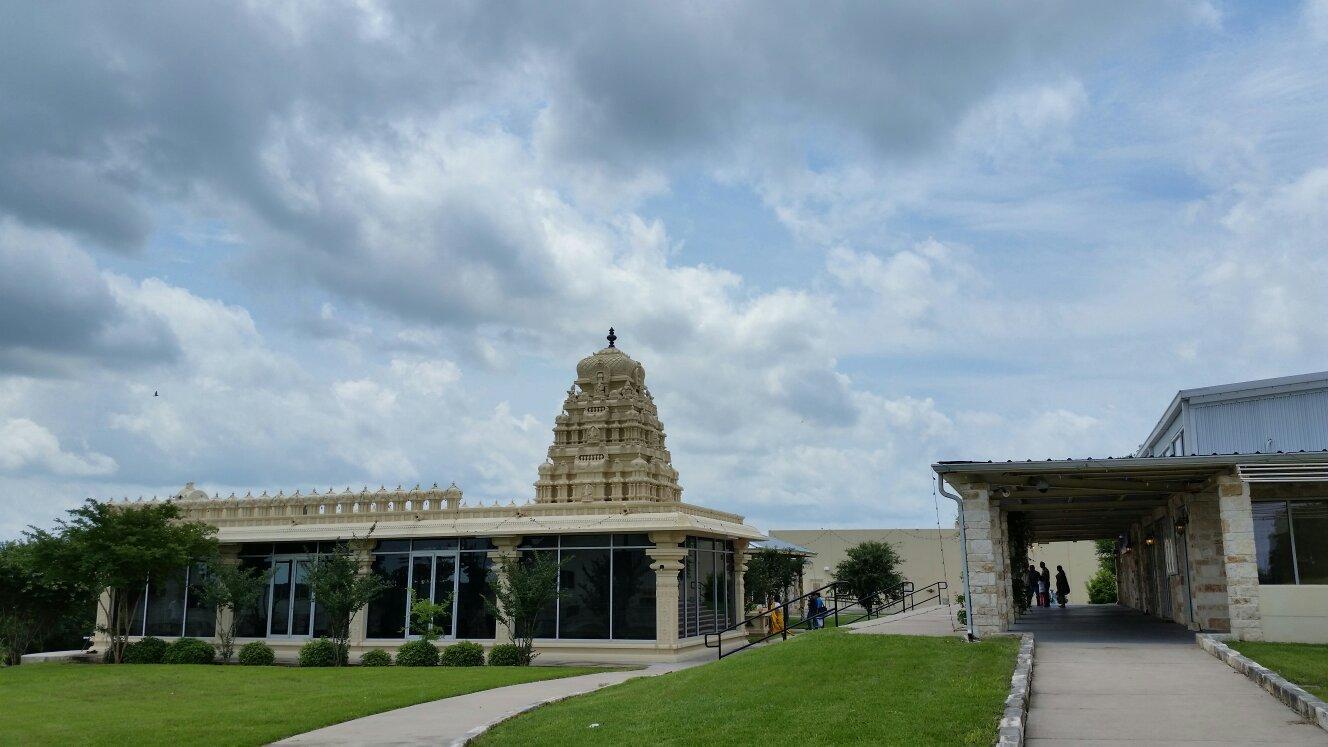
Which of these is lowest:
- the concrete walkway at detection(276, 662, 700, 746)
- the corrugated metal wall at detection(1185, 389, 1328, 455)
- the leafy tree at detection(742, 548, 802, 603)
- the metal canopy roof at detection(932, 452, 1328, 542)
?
the concrete walkway at detection(276, 662, 700, 746)

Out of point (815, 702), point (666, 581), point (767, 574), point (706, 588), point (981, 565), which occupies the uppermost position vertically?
point (981, 565)

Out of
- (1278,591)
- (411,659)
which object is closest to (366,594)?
(411,659)

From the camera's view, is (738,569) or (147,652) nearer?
(147,652)

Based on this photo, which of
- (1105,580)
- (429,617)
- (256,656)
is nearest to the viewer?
(429,617)

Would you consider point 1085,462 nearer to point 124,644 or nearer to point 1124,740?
point 1124,740

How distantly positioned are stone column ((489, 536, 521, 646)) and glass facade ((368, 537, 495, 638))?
32cm

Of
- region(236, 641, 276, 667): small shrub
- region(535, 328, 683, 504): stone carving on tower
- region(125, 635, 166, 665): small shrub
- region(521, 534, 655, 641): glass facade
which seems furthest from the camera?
region(535, 328, 683, 504): stone carving on tower

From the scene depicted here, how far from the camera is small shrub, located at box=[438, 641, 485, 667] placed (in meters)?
25.2

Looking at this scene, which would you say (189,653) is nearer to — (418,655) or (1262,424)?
(418,655)

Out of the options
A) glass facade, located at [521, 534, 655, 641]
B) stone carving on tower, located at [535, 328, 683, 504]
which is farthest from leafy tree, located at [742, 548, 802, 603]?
glass facade, located at [521, 534, 655, 641]

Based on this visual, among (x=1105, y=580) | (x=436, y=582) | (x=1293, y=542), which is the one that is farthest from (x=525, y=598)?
(x=1105, y=580)

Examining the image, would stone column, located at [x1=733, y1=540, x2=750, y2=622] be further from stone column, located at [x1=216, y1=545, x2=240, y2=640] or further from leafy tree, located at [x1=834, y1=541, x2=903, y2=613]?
stone column, located at [x1=216, y1=545, x2=240, y2=640]

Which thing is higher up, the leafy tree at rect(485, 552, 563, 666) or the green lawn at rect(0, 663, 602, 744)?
the leafy tree at rect(485, 552, 563, 666)

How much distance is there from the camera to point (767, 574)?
142ft
